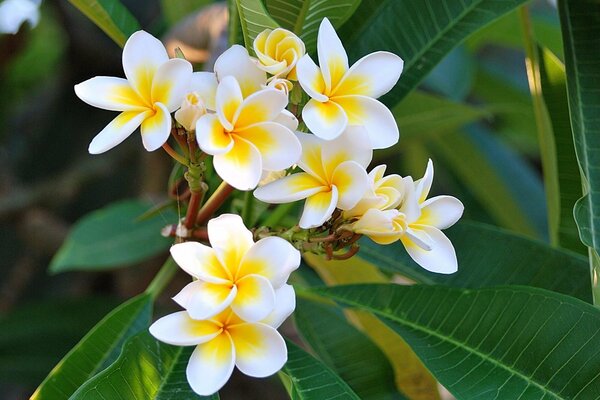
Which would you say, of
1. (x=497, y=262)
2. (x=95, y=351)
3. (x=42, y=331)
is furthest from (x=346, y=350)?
(x=42, y=331)

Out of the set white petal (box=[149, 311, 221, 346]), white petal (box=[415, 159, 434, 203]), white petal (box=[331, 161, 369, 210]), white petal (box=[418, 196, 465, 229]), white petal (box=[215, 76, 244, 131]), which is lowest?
white petal (box=[418, 196, 465, 229])

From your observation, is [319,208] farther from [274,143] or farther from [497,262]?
[497,262]

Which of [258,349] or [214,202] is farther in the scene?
[214,202]

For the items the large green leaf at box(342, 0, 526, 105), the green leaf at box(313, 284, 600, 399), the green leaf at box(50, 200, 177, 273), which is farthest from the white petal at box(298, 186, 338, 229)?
the green leaf at box(50, 200, 177, 273)

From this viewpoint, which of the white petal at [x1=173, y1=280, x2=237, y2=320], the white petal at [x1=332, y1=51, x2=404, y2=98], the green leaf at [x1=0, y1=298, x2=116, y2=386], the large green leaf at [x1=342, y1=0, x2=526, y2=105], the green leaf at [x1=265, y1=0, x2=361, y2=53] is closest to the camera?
the white petal at [x1=173, y1=280, x2=237, y2=320]

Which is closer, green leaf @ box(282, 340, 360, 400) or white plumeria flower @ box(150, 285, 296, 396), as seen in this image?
white plumeria flower @ box(150, 285, 296, 396)

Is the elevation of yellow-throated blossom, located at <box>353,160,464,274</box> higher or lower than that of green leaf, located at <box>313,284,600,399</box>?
higher

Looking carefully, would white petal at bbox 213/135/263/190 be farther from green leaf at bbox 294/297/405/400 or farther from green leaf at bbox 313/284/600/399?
green leaf at bbox 294/297/405/400
